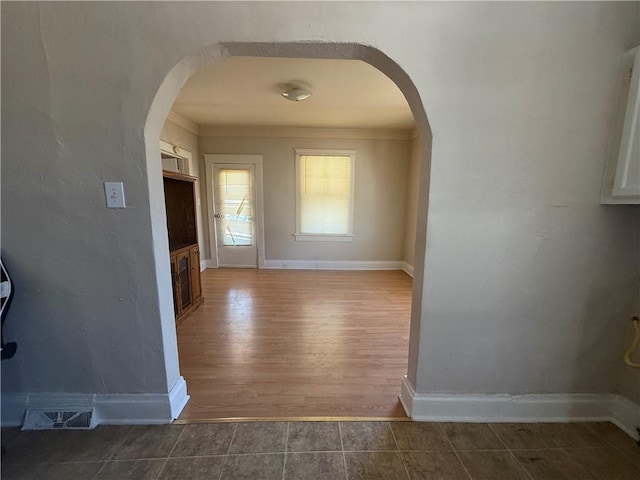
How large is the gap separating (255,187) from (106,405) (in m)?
3.67

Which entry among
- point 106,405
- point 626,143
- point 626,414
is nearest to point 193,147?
point 106,405

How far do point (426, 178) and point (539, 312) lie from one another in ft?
3.13

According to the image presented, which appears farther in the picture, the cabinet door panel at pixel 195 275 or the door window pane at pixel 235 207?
the door window pane at pixel 235 207

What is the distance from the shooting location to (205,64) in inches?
52.6

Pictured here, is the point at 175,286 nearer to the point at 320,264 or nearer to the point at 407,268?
the point at 320,264

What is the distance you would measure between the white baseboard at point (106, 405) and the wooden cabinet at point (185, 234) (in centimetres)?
125

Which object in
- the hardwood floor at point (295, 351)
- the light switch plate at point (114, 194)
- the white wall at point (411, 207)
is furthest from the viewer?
the white wall at point (411, 207)

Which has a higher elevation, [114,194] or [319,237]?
[114,194]

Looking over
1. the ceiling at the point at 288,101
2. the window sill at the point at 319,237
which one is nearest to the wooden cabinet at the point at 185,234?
the ceiling at the point at 288,101

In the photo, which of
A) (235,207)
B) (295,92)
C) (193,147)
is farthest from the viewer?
(235,207)

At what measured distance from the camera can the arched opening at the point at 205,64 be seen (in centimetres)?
125

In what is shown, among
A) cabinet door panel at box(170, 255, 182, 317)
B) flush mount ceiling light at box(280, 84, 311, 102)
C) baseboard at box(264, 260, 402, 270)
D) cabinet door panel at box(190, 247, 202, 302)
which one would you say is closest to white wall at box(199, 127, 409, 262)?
baseboard at box(264, 260, 402, 270)

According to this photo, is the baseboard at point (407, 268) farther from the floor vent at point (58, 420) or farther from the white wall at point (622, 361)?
the floor vent at point (58, 420)

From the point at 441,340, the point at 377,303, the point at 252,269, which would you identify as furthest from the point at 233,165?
the point at 441,340
